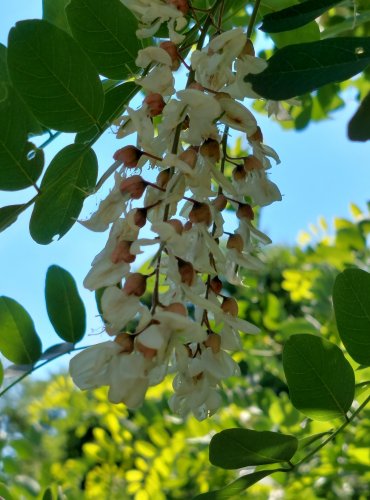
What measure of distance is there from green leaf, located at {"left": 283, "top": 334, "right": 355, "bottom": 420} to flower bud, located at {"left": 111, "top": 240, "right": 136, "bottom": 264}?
0.18 meters

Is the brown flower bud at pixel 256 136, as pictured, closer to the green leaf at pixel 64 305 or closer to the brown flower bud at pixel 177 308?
the brown flower bud at pixel 177 308

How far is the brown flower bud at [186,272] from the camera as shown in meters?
0.46

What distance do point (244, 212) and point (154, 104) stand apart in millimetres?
123

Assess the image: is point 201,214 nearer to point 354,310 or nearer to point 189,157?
point 189,157

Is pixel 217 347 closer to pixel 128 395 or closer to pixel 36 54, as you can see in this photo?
pixel 128 395

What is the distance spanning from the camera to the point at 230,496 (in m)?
0.58

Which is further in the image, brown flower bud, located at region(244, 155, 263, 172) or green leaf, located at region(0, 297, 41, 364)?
green leaf, located at region(0, 297, 41, 364)

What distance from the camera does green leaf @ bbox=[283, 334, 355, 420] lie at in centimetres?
58

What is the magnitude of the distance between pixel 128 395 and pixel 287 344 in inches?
8.0

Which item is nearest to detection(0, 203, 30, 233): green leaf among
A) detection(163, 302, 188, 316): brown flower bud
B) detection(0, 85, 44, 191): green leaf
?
detection(0, 85, 44, 191): green leaf

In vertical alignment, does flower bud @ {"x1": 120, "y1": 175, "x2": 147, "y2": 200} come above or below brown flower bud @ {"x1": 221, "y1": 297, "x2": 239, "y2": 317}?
above

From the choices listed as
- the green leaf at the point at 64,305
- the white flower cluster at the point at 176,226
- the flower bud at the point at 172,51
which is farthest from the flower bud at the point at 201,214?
the green leaf at the point at 64,305

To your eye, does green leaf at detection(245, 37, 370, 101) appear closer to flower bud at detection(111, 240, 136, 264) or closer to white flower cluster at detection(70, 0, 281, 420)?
white flower cluster at detection(70, 0, 281, 420)

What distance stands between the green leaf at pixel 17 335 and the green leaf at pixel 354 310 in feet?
1.21
